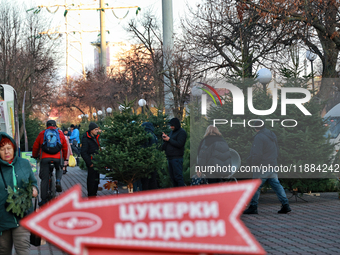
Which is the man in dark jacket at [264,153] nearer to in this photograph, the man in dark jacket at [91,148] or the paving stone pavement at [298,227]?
the paving stone pavement at [298,227]

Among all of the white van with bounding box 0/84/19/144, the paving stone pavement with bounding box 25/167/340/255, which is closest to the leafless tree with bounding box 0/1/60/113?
the white van with bounding box 0/84/19/144

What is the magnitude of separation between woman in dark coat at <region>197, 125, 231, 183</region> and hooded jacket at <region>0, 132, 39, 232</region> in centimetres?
459

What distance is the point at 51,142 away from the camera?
970 cm

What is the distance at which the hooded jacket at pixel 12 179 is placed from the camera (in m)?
4.41

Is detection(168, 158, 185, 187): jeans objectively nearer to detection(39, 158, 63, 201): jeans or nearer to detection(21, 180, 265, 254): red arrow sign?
detection(39, 158, 63, 201): jeans

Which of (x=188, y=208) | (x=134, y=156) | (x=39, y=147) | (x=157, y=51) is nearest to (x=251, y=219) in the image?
(x=134, y=156)

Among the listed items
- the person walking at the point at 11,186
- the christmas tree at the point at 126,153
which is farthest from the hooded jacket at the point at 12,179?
the christmas tree at the point at 126,153

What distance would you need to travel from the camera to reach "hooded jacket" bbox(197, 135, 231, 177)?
350 inches

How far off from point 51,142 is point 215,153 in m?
3.20

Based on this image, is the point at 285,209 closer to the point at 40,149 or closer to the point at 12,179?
the point at 40,149

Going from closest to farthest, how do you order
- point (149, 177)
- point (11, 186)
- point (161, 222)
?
point (161, 222), point (11, 186), point (149, 177)

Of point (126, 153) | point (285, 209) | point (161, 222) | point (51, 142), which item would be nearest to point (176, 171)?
point (126, 153)

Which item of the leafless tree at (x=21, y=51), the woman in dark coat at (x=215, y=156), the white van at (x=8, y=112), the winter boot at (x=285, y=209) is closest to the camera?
the woman in dark coat at (x=215, y=156)

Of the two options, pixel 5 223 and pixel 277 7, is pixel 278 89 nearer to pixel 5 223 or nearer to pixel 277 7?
pixel 277 7
